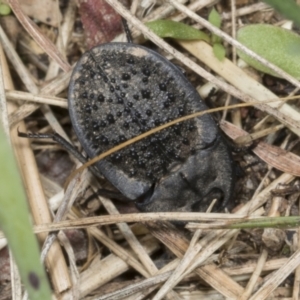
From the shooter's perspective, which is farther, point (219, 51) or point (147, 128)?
point (219, 51)

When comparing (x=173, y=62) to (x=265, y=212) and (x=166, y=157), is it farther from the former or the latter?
(x=265, y=212)

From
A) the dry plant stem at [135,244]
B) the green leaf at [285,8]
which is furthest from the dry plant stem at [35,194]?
the green leaf at [285,8]

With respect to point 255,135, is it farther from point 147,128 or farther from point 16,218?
point 16,218

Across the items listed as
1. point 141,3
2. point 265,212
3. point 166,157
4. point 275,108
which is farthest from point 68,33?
point 265,212

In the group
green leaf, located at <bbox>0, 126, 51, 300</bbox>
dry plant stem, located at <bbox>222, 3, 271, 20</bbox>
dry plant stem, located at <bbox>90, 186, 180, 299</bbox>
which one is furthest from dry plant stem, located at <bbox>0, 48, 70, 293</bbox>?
green leaf, located at <bbox>0, 126, 51, 300</bbox>

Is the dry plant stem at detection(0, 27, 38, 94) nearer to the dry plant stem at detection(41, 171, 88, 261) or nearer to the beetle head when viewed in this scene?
the dry plant stem at detection(41, 171, 88, 261)

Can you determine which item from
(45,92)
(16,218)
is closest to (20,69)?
(45,92)

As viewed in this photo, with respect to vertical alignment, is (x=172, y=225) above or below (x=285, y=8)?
below
